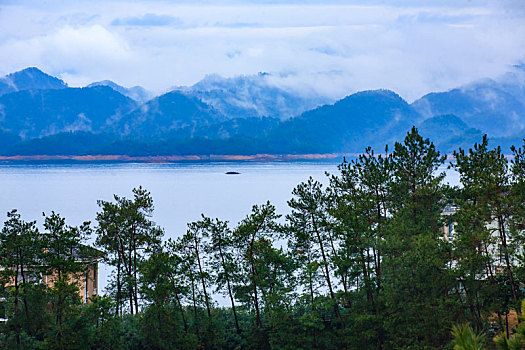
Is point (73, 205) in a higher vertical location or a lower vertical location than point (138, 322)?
higher

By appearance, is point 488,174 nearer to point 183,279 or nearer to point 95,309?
point 183,279

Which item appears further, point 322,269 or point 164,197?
point 164,197

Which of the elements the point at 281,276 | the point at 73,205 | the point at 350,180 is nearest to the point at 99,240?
the point at 281,276

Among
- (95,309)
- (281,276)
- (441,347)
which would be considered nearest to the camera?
(441,347)

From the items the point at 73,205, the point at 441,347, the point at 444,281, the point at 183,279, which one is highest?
the point at 73,205

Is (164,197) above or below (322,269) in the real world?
above

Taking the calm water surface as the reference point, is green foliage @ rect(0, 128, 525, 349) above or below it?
below

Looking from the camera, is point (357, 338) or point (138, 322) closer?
point (357, 338)

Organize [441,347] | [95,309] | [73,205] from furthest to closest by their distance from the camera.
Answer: [73,205] → [95,309] → [441,347]

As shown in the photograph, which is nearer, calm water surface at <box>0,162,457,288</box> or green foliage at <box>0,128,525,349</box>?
green foliage at <box>0,128,525,349</box>

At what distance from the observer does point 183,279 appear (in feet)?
81.9

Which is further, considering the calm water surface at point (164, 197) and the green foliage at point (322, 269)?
the calm water surface at point (164, 197)

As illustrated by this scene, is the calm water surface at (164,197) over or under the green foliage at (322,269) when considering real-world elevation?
over

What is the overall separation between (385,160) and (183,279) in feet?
30.9
